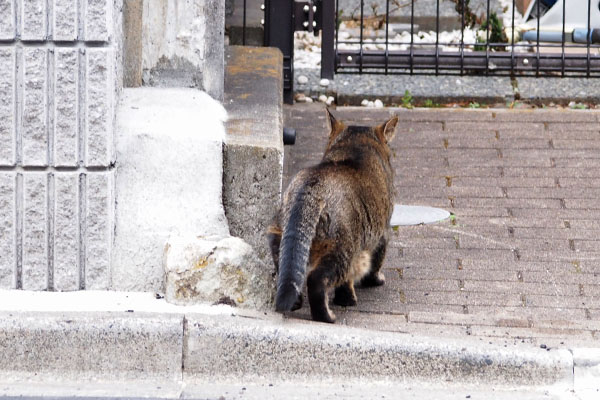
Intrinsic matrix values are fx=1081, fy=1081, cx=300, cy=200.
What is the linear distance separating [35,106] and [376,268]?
5.83 feet

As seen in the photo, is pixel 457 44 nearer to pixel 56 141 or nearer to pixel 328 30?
pixel 328 30

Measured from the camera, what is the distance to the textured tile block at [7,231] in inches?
173

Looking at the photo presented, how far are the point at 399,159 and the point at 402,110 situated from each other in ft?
3.17

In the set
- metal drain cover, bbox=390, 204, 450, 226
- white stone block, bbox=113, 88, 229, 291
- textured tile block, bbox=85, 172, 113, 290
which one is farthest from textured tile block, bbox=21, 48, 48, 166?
metal drain cover, bbox=390, 204, 450, 226

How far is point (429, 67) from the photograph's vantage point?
7926 millimetres

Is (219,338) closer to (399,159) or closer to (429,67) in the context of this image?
(399,159)

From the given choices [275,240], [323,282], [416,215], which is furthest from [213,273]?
[416,215]

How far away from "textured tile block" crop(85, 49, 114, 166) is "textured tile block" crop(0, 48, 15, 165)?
29cm

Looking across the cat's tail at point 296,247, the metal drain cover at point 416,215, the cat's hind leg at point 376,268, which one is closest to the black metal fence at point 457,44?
the metal drain cover at point 416,215

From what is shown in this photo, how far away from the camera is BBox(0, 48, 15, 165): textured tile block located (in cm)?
432

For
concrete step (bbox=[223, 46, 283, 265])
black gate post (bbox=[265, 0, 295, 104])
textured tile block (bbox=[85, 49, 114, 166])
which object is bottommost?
concrete step (bbox=[223, 46, 283, 265])

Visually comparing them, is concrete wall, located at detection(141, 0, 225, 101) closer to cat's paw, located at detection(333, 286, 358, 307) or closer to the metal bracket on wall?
cat's paw, located at detection(333, 286, 358, 307)

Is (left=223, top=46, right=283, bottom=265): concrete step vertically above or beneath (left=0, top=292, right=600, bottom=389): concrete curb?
above

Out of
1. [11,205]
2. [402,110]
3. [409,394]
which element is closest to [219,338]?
[409,394]
